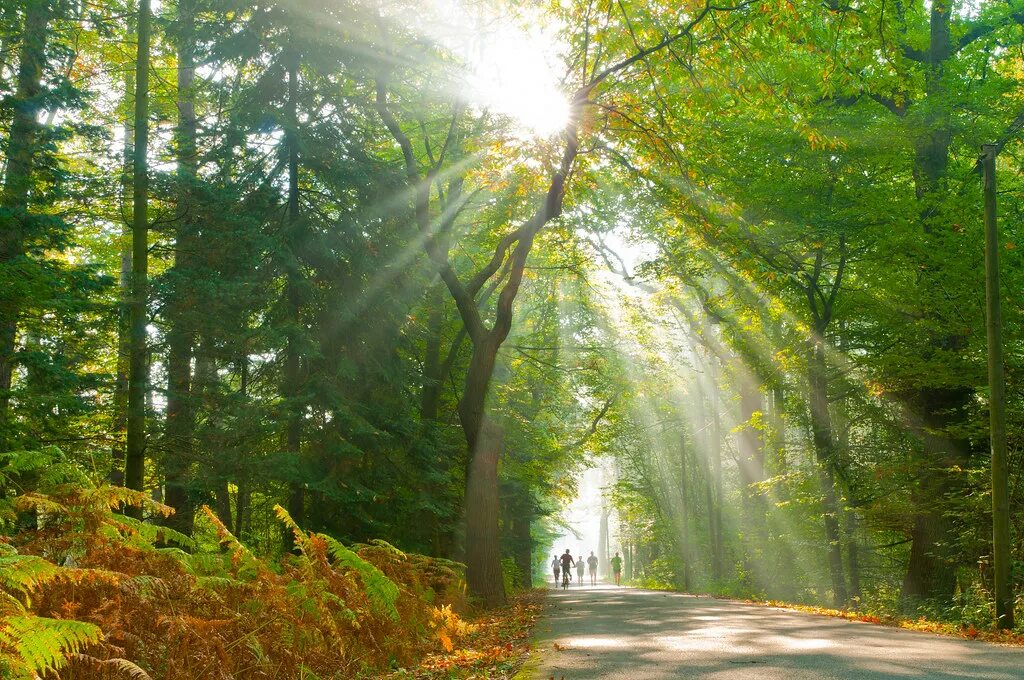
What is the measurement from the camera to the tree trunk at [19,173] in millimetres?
11797

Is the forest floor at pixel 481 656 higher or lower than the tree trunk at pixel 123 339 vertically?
lower

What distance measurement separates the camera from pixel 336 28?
16.8 metres

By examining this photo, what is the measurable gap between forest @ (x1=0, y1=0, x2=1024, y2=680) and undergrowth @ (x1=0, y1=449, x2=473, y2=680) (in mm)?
49

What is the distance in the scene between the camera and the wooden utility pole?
43.1 ft

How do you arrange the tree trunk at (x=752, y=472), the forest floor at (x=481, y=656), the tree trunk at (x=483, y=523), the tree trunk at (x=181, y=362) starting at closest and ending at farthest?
1. the forest floor at (x=481, y=656)
2. the tree trunk at (x=181, y=362)
3. the tree trunk at (x=483, y=523)
4. the tree trunk at (x=752, y=472)

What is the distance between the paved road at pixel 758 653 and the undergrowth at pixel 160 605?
1654 mm

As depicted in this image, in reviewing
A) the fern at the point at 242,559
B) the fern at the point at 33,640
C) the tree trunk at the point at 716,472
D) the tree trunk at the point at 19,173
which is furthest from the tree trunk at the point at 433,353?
the tree trunk at the point at 716,472

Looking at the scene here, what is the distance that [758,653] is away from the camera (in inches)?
350

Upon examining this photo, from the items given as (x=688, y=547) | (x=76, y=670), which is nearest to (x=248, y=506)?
(x=76, y=670)

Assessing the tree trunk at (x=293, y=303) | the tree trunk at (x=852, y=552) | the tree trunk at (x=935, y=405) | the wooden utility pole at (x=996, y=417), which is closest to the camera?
the wooden utility pole at (x=996, y=417)

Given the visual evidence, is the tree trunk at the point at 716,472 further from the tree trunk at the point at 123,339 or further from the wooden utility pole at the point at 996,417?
the tree trunk at the point at 123,339

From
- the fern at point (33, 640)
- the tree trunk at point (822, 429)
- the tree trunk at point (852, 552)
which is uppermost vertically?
the tree trunk at point (822, 429)

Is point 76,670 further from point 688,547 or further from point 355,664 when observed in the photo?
point 688,547

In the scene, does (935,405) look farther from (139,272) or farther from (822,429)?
(139,272)
